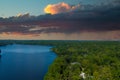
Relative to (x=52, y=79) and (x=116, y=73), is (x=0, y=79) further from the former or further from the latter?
(x=116, y=73)

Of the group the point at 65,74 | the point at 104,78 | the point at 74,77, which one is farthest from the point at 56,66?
the point at 104,78

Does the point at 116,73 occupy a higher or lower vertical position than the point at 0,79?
higher

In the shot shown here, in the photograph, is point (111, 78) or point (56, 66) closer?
point (111, 78)

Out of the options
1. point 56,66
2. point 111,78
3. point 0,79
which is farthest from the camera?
point 0,79

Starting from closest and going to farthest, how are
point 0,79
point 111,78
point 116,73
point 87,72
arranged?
point 111,78
point 116,73
point 87,72
point 0,79

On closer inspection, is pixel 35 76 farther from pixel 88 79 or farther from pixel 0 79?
pixel 88 79

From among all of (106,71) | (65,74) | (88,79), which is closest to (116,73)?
(106,71)

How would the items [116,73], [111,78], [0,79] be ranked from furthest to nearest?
[0,79] → [116,73] → [111,78]

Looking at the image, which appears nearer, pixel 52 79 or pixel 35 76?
pixel 52 79

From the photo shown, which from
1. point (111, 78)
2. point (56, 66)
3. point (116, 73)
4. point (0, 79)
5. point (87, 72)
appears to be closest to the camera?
point (111, 78)
